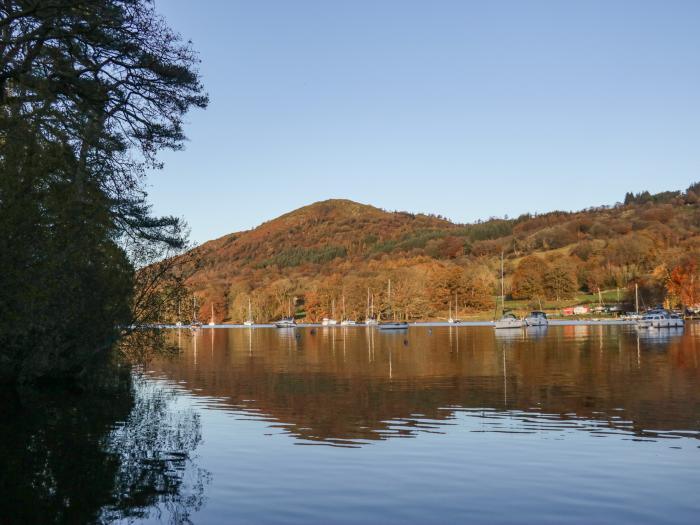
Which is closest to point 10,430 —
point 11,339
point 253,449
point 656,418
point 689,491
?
point 11,339

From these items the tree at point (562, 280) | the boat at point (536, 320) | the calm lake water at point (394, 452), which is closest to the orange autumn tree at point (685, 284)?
the tree at point (562, 280)

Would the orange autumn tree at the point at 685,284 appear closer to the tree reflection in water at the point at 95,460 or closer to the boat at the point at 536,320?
the boat at the point at 536,320

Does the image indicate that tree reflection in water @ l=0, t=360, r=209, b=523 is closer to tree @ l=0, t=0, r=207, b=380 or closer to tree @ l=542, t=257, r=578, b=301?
tree @ l=0, t=0, r=207, b=380

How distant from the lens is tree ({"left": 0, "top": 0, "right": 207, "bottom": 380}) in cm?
1878

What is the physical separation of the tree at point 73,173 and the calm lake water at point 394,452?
147 inches

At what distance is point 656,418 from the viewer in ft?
84.0

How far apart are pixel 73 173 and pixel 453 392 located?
20003mm

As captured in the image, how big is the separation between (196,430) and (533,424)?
1176 centimetres

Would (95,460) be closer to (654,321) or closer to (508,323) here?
(654,321)

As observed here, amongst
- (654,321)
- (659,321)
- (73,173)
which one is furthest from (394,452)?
(659,321)

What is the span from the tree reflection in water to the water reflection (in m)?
4.10

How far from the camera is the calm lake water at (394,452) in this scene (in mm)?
14703

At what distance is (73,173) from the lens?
83.2 feet

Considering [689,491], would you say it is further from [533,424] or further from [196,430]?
[196,430]
